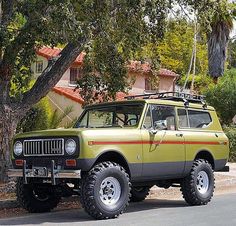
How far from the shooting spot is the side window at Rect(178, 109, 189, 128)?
1096cm

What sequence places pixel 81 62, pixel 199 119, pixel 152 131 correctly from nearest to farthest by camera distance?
pixel 152 131, pixel 199 119, pixel 81 62

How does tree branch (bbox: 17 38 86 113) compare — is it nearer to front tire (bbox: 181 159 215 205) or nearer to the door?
the door

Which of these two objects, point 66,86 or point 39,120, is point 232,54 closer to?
point 66,86

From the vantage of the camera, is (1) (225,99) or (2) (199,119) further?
(1) (225,99)

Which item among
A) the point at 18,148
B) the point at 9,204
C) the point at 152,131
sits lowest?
the point at 9,204

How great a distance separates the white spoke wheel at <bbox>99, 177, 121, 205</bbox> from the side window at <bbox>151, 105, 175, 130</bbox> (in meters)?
1.50

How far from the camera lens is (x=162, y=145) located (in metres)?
10.3

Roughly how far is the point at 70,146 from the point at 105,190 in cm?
98

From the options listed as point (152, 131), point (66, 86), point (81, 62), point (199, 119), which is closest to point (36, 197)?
point (152, 131)

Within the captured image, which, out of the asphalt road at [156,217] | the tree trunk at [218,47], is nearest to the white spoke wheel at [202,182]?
the asphalt road at [156,217]

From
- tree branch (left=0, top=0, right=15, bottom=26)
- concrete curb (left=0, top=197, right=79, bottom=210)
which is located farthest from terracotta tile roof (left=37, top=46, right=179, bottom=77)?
concrete curb (left=0, top=197, right=79, bottom=210)

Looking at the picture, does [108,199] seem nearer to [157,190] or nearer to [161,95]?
[161,95]

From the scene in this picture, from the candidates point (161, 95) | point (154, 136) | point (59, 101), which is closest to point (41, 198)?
point (154, 136)

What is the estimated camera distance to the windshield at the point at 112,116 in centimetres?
1027
